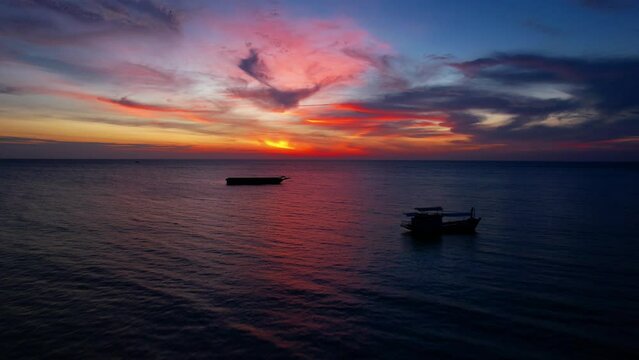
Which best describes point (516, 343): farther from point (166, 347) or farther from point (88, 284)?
point (88, 284)

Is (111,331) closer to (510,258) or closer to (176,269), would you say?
(176,269)

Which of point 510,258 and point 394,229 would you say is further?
point 394,229

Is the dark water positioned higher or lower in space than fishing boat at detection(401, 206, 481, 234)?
lower

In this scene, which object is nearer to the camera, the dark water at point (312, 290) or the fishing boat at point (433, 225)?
the dark water at point (312, 290)

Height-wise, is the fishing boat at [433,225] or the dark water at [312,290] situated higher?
the fishing boat at [433,225]

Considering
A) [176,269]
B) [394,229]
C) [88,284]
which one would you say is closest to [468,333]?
[176,269]

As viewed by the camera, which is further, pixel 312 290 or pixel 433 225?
pixel 433 225

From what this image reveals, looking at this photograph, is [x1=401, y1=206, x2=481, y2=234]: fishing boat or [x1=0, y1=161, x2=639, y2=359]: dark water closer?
[x1=0, y1=161, x2=639, y2=359]: dark water

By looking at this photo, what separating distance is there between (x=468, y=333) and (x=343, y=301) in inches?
292

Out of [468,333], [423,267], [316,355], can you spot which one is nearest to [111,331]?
[316,355]

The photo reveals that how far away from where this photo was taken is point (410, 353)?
18516 millimetres

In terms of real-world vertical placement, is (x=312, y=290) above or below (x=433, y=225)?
below

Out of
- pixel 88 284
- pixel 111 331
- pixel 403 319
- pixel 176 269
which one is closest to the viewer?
pixel 111 331

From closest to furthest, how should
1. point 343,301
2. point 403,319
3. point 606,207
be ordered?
point 403,319
point 343,301
point 606,207
